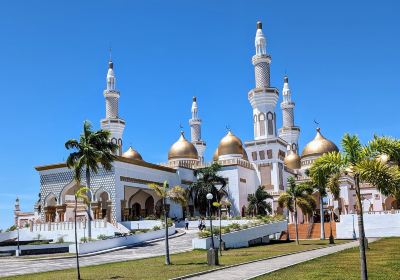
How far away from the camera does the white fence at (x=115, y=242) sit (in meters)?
29.8

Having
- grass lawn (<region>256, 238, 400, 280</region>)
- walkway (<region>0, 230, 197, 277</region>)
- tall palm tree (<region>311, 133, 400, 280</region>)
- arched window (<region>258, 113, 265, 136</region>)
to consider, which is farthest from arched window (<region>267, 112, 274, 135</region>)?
tall palm tree (<region>311, 133, 400, 280</region>)

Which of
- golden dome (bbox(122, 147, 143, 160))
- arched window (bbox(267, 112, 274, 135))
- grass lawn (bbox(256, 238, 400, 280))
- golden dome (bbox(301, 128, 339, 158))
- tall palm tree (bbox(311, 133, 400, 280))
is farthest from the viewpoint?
golden dome (bbox(122, 147, 143, 160))

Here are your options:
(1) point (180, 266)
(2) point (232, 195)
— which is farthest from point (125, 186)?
(1) point (180, 266)

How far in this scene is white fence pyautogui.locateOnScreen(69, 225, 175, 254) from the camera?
29795 millimetres

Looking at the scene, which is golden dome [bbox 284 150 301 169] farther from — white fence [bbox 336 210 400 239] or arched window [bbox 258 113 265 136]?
white fence [bbox 336 210 400 239]

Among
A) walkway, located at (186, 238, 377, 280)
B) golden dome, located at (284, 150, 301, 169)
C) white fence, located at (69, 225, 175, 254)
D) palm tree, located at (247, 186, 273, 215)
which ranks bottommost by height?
walkway, located at (186, 238, 377, 280)

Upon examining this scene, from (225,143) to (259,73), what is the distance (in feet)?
28.7

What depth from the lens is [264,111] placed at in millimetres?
56344

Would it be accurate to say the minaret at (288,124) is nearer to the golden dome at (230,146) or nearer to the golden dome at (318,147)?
the golden dome at (318,147)

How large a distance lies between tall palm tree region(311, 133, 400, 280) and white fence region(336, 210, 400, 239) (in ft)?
92.2

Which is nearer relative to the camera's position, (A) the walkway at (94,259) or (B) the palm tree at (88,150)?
(A) the walkway at (94,259)

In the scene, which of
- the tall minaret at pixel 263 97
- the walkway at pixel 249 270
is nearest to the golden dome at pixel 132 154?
the tall minaret at pixel 263 97

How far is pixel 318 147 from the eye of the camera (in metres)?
62.5

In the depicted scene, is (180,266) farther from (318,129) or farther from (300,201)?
(318,129)
